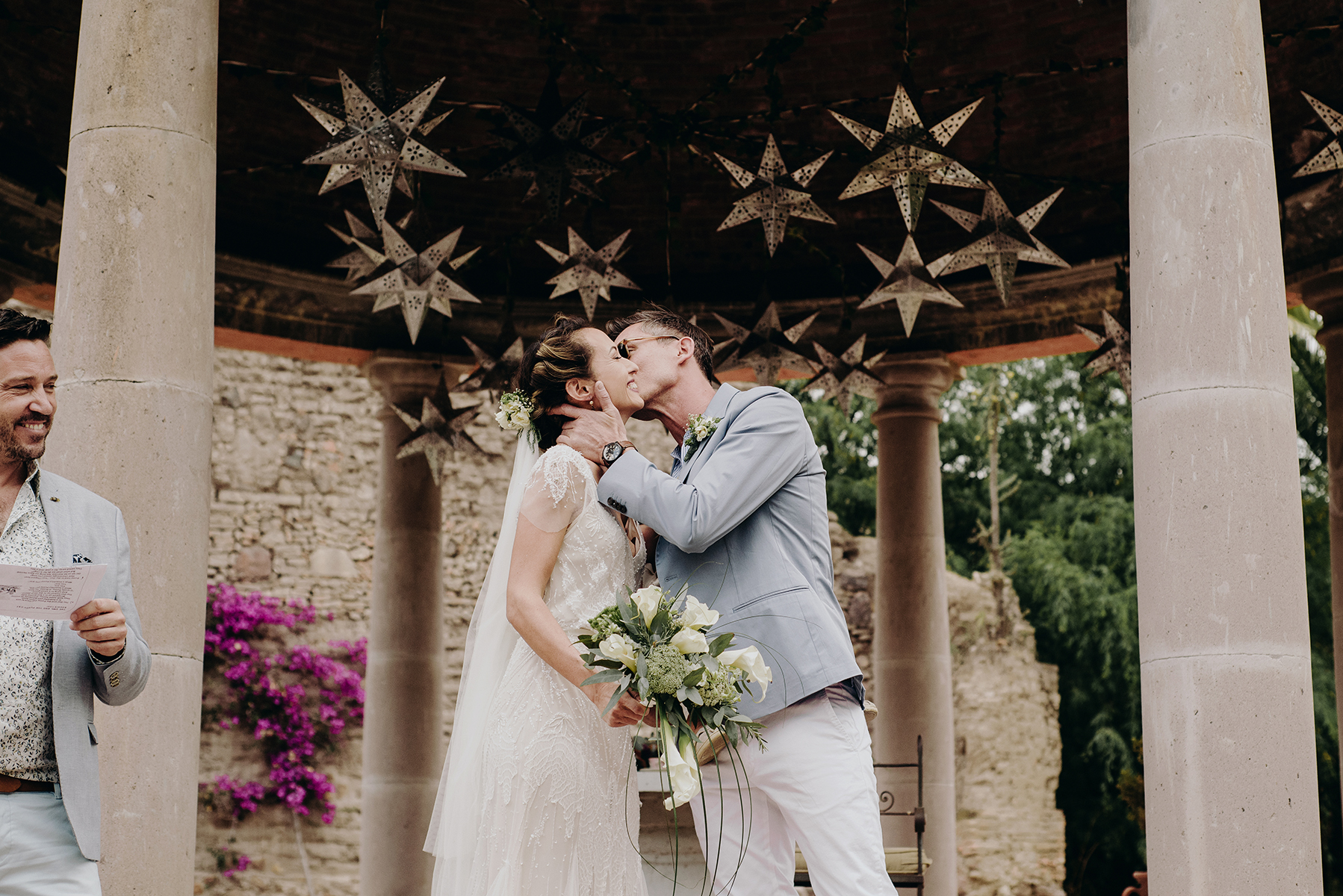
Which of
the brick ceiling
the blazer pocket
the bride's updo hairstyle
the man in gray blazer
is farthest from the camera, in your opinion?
the brick ceiling

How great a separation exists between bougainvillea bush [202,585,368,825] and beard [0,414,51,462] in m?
14.5

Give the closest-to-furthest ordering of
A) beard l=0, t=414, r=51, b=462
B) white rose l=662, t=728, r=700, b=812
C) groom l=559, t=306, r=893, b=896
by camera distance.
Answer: beard l=0, t=414, r=51, b=462 < white rose l=662, t=728, r=700, b=812 < groom l=559, t=306, r=893, b=896

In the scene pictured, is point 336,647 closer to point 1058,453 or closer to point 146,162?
point 146,162

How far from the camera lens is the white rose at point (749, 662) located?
13.4 feet

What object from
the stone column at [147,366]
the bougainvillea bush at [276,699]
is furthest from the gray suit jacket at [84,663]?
the bougainvillea bush at [276,699]

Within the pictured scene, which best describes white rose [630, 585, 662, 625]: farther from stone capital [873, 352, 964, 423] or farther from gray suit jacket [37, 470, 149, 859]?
stone capital [873, 352, 964, 423]

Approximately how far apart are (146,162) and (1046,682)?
61.0ft

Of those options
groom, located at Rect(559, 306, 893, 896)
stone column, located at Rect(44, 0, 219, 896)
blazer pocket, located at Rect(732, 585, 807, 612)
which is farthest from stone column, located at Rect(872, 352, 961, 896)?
blazer pocket, located at Rect(732, 585, 807, 612)

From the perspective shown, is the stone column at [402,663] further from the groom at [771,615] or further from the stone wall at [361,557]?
the groom at [771,615]

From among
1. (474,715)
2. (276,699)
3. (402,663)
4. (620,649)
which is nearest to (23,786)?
(474,715)

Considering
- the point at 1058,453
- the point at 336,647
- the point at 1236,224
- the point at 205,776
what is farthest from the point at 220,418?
the point at 1058,453

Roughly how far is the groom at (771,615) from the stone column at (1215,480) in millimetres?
1797

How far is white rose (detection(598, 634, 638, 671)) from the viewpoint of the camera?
4.05m

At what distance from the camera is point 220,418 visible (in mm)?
19719
